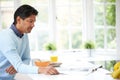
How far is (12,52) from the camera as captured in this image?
2324 mm

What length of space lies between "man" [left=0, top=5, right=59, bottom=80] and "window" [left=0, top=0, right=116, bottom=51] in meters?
2.48

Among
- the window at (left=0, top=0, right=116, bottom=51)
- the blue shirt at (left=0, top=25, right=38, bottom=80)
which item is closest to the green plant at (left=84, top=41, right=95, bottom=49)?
the window at (left=0, top=0, right=116, bottom=51)

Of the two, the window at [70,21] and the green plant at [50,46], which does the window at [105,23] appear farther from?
the green plant at [50,46]

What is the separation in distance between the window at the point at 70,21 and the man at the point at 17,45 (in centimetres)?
248

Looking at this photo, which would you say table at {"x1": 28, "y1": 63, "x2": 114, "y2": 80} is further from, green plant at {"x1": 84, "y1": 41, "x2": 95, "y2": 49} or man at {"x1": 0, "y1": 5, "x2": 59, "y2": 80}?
green plant at {"x1": 84, "y1": 41, "x2": 95, "y2": 49}

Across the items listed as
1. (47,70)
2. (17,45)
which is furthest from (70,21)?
(47,70)

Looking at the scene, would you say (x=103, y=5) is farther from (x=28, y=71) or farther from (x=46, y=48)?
(x=28, y=71)

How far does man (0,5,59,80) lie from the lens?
7.56ft

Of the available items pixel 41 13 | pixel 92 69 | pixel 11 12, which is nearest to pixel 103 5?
pixel 41 13

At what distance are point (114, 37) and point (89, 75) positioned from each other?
2.92 metres

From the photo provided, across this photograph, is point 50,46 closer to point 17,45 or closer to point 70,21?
point 70,21

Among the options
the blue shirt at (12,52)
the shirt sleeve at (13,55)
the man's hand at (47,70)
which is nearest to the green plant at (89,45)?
the blue shirt at (12,52)

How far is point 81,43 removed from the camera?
17.6ft

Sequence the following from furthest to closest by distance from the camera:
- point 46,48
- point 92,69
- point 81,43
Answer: point 81,43, point 46,48, point 92,69
